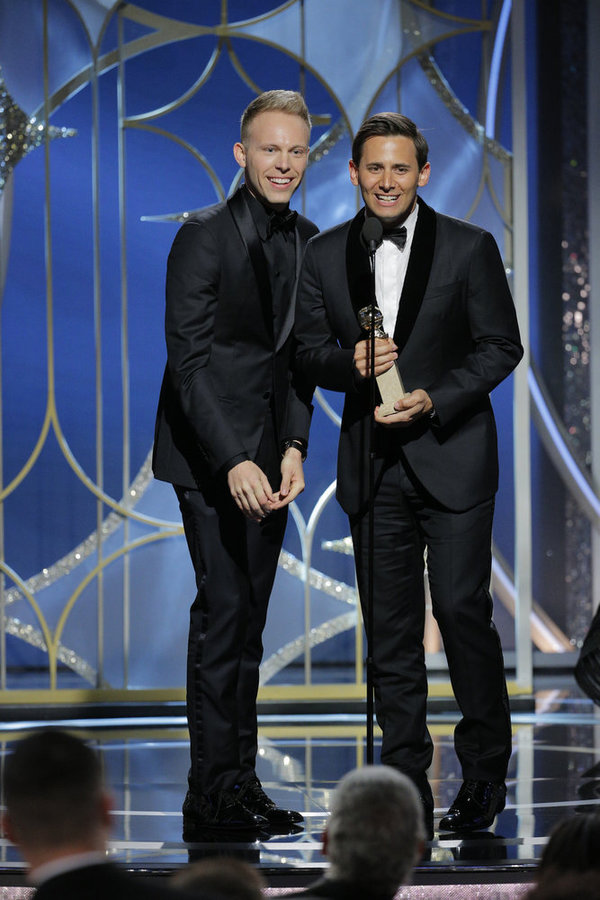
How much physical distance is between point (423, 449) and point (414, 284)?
0.31 m

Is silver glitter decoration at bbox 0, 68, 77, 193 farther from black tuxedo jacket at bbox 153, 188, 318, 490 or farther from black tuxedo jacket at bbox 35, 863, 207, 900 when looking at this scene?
black tuxedo jacket at bbox 35, 863, 207, 900

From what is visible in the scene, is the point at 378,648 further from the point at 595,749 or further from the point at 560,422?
the point at 560,422

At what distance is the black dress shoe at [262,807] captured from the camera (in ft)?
8.45

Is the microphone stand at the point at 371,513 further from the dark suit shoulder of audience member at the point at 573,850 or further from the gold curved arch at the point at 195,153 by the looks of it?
the gold curved arch at the point at 195,153

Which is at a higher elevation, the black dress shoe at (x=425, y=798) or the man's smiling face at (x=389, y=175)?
the man's smiling face at (x=389, y=175)

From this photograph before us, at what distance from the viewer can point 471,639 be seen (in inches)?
101

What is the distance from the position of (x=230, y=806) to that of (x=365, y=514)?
23.9 inches

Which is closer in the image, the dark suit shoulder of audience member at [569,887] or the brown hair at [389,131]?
the dark suit shoulder of audience member at [569,887]

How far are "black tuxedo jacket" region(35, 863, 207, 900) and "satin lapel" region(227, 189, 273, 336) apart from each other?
5.21 feet

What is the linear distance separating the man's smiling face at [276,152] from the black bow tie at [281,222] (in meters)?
0.05

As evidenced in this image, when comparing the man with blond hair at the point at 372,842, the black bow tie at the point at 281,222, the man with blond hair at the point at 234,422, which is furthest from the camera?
the black bow tie at the point at 281,222

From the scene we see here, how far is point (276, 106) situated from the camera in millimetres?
2600

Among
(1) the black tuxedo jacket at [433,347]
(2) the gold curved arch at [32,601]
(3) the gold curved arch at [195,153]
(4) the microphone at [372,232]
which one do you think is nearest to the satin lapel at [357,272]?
(1) the black tuxedo jacket at [433,347]

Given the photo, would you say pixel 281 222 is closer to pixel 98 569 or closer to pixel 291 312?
pixel 291 312
